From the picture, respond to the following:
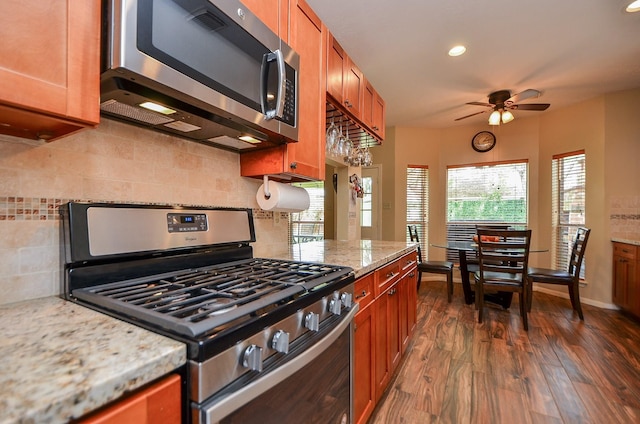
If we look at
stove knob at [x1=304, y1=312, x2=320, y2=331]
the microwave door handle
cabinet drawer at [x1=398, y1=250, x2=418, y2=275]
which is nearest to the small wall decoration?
cabinet drawer at [x1=398, y1=250, x2=418, y2=275]

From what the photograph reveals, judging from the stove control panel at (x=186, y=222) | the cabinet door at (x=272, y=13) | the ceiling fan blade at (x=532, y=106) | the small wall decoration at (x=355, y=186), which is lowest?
the stove control panel at (x=186, y=222)

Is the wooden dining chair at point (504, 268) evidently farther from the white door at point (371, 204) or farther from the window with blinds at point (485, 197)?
the white door at point (371, 204)

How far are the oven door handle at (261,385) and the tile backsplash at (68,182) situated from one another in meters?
0.70

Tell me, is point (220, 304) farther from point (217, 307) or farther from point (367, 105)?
point (367, 105)

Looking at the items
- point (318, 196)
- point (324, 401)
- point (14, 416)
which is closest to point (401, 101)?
point (318, 196)

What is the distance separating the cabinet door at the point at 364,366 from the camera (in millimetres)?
1365

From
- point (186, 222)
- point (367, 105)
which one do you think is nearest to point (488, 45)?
point (367, 105)

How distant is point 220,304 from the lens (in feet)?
2.46

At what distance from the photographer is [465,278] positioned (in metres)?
3.61

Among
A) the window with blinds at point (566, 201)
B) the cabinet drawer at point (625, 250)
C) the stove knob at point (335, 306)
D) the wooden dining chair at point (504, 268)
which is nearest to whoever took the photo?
the stove knob at point (335, 306)

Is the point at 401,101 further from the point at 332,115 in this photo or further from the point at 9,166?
the point at 9,166

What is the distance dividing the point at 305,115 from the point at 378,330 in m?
1.22

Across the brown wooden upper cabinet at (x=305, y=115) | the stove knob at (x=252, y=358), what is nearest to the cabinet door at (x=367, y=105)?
the brown wooden upper cabinet at (x=305, y=115)

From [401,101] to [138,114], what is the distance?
3488mm
